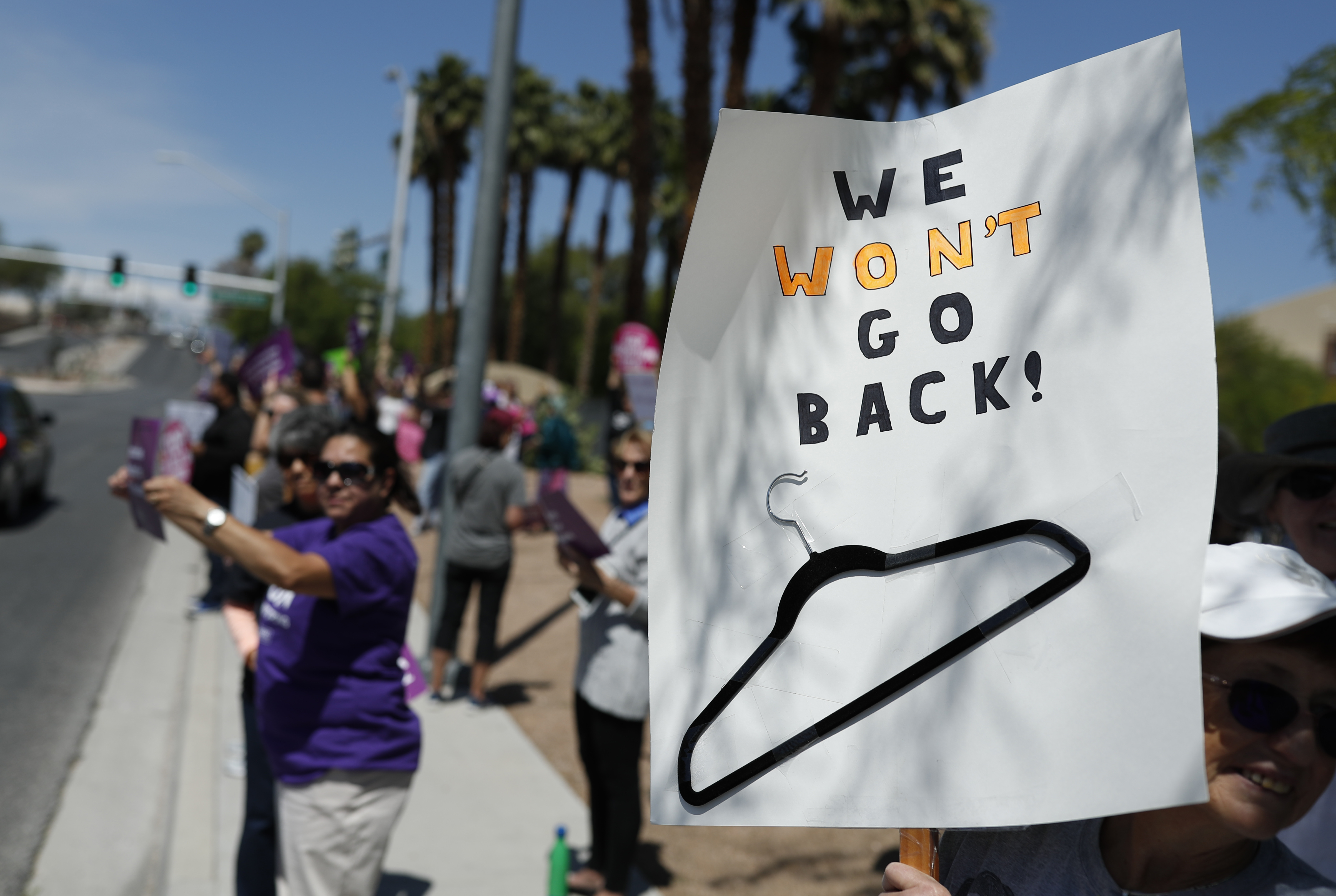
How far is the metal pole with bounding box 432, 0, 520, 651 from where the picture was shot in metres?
6.76

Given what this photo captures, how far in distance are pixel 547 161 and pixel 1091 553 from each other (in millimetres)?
34803

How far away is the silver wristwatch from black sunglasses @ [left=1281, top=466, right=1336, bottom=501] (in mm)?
2591

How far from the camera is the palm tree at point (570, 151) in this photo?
32594 millimetres

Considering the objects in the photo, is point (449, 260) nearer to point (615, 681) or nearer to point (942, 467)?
point (615, 681)

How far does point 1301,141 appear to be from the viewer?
14.2 ft

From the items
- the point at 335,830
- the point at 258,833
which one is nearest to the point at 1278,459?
the point at 335,830

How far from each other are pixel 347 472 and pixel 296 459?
68cm

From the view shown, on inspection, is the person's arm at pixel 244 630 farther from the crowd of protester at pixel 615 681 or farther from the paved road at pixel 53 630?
the paved road at pixel 53 630

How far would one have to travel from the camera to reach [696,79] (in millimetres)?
11047

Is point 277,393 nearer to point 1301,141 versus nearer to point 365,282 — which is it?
point 1301,141

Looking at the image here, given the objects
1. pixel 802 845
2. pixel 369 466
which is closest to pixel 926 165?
pixel 369 466

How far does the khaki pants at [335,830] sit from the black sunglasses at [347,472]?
0.82 metres

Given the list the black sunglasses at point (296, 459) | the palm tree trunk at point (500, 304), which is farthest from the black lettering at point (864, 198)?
the palm tree trunk at point (500, 304)

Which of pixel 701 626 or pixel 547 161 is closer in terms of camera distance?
pixel 701 626
